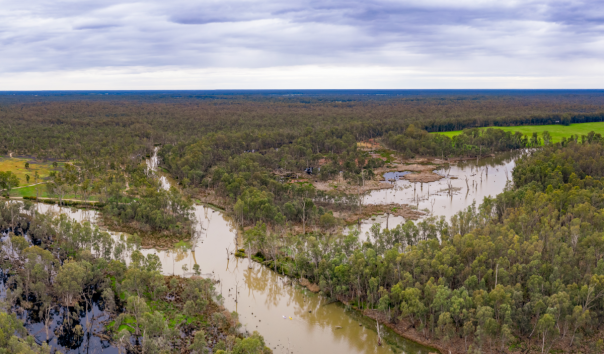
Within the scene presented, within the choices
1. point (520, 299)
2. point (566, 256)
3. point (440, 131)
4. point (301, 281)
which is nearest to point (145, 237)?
point (301, 281)

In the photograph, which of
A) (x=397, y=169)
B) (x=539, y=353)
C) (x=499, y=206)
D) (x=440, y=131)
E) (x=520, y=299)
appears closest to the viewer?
(x=539, y=353)

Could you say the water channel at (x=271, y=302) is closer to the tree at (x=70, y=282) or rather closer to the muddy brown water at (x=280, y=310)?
the muddy brown water at (x=280, y=310)

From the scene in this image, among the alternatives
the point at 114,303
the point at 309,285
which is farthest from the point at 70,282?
the point at 309,285

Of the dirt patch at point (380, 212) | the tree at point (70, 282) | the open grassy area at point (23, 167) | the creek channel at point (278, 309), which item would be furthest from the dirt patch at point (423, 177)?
the open grassy area at point (23, 167)

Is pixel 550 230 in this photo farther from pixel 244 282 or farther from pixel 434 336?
pixel 244 282

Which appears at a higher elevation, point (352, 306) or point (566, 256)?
point (566, 256)

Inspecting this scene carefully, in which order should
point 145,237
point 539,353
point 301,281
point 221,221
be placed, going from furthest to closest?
point 221,221
point 145,237
point 301,281
point 539,353

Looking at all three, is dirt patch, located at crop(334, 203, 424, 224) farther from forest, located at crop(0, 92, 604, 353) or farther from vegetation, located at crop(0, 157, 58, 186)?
vegetation, located at crop(0, 157, 58, 186)
